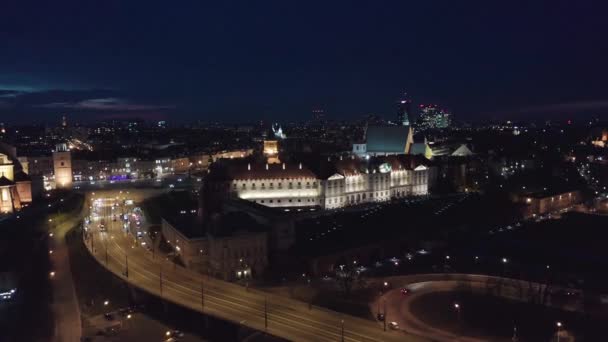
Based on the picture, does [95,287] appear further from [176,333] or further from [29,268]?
[176,333]

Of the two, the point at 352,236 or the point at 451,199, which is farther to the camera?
the point at 451,199

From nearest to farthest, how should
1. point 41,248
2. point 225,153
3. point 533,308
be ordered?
point 533,308 → point 41,248 → point 225,153

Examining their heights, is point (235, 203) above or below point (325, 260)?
above

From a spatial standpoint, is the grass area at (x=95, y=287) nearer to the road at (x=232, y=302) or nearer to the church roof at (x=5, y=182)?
the road at (x=232, y=302)

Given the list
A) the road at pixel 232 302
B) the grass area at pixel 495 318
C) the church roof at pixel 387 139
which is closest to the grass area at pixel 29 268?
the road at pixel 232 302

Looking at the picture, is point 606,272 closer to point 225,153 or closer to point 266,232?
point 266,232

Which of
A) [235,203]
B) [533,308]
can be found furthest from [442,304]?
[235,203]
